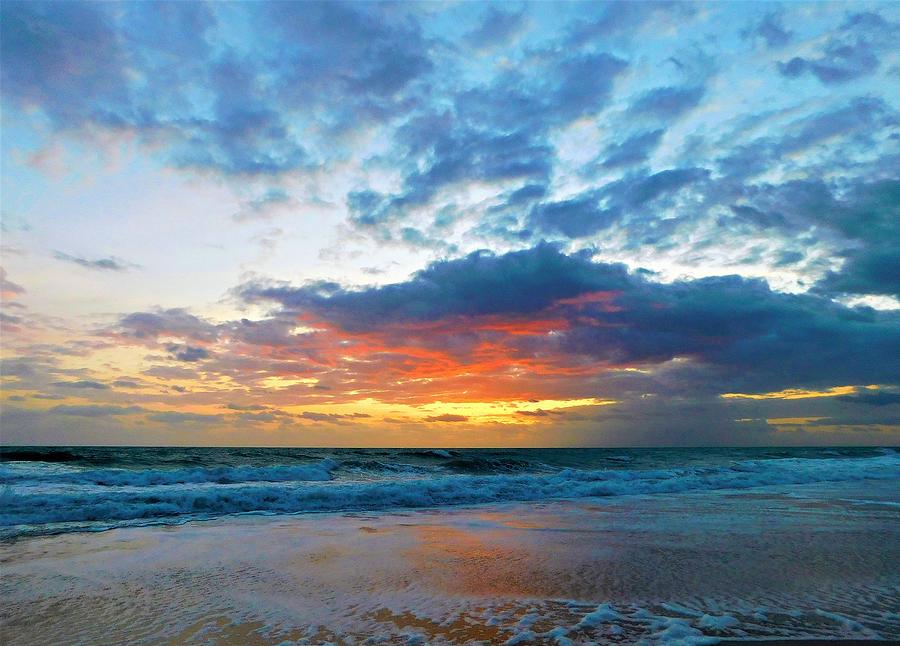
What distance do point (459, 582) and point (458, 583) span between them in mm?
54

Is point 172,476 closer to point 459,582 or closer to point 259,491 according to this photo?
point 259,491

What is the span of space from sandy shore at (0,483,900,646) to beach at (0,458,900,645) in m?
0.03

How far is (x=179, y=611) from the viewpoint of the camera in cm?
606

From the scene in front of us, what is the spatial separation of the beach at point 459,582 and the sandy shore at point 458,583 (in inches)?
1.2

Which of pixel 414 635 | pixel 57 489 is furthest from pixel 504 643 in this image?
pixel 57 489

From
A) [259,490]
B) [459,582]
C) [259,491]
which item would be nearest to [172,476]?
[259,490]

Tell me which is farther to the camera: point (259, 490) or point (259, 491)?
point (259, 490)

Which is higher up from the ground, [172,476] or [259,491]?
[172,476]

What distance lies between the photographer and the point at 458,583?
285 inches

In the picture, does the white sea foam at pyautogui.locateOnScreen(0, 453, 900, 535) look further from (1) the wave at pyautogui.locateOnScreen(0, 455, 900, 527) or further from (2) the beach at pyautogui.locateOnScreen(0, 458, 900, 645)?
(2) the beach at pyautogui.locateOnScreen(0, 458, 900, 645)

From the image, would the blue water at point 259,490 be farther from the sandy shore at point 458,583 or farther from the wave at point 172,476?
the sandy shore at point 458,583

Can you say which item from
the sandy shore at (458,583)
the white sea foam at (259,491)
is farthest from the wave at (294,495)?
the sandy shore at (458,583)

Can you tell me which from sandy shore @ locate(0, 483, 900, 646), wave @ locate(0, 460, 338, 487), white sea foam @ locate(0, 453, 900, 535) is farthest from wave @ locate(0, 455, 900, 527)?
sandy shore @ locate(0, 483, 900, 646)

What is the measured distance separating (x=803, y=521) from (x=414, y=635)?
35.3ft
